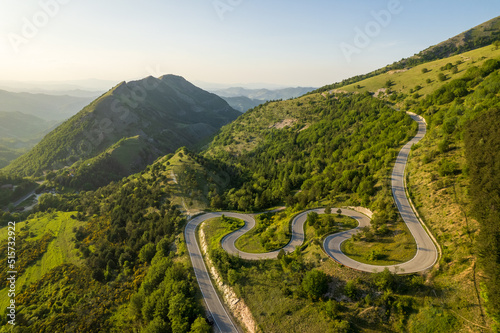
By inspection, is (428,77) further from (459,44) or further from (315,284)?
(315,284)

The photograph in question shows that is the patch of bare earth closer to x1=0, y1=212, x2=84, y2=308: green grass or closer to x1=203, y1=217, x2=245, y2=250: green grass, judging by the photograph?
x1=203, y1=217, x2=245, y2=250: green grass

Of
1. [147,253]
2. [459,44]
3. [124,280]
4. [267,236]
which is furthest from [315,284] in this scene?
[459,44]

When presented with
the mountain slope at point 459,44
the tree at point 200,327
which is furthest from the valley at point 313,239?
the mountain slope at point 459,44

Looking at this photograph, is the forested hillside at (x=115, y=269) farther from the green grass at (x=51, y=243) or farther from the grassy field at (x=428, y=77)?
the grassy field at (x=428, y=77)

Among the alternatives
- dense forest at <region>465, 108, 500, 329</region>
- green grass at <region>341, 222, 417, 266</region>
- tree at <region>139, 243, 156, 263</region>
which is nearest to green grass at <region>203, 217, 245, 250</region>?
tree at <region>139, 243, 156, 263</region>

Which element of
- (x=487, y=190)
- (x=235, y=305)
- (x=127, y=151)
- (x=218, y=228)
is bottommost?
(x=235, y=305)

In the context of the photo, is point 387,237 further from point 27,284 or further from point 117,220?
point 27,284

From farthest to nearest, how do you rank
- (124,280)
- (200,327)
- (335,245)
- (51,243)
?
1. (51,243)
2. (124,280)
3. (335,245)
4. (200,327)
